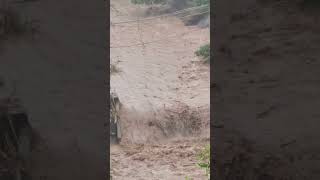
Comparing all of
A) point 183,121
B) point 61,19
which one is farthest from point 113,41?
point 61,19

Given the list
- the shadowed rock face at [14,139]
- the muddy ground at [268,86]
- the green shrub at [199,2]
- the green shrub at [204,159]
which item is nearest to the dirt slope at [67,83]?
the shadowed rock face at [14,139]

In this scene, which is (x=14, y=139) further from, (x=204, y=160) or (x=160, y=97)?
(x=160, y=97)

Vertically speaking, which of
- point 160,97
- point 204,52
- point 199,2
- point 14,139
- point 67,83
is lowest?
point 160,97

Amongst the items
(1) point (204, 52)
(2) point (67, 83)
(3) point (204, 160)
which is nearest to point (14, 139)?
(2) point (67, 83)

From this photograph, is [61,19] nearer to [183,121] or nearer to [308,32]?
[308,32]

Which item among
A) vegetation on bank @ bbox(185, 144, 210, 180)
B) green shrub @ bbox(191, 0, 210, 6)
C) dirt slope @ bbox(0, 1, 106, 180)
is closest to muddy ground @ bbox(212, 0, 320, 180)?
dirt slope @ bbox(0, 1, 106, 180)

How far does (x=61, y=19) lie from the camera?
281cm

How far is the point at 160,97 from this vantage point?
35.7 feet

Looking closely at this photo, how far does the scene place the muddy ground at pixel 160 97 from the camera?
7.68m

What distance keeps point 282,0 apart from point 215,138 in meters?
0.80

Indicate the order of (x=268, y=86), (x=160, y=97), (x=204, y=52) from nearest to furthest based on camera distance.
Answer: (x=268, y=86), (x=160, y=97), (x=204, y=52)

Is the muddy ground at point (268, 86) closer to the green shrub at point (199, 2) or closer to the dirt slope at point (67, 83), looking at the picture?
the dirt slope at point (67, 83)

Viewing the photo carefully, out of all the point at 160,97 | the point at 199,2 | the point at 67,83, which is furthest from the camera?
the point at 199,2

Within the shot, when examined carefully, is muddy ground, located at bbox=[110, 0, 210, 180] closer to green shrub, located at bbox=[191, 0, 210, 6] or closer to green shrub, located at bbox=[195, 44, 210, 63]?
green shrub, located at bbox=[195, 44, 210, 63]
